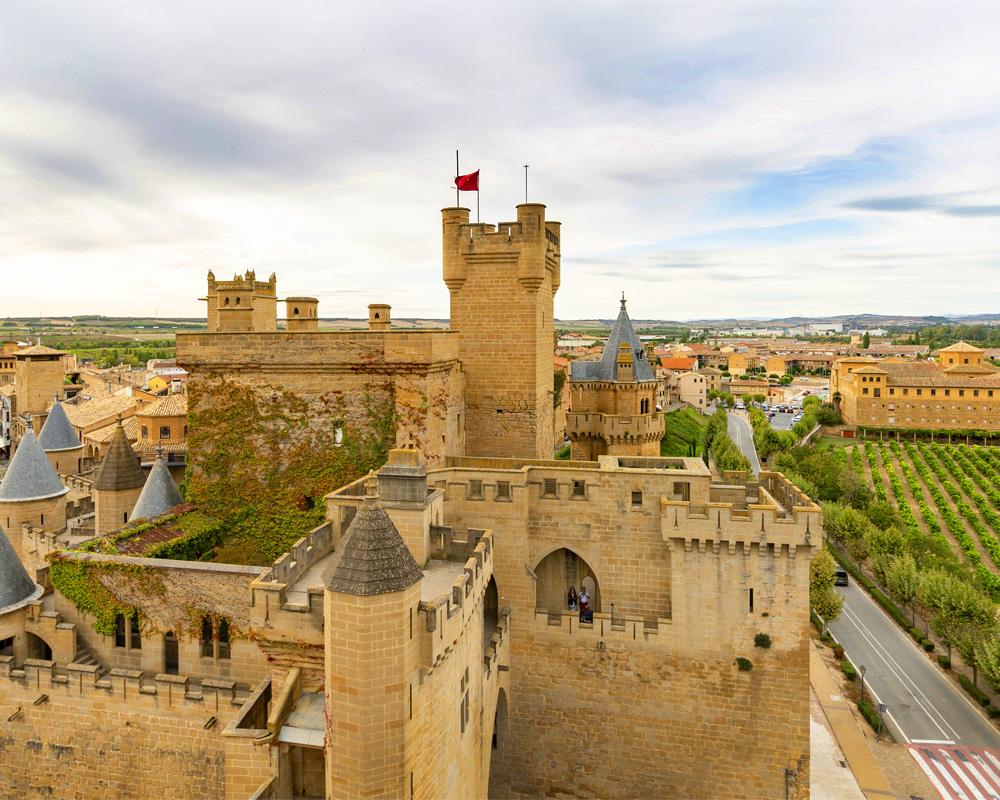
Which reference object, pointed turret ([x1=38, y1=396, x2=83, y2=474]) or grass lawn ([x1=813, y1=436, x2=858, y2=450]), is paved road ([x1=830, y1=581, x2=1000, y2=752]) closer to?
pointed turret ([x1=38, y1=396, x2=83, y2=474])

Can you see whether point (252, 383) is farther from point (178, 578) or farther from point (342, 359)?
point (178, 578)

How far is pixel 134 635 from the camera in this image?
21.7m

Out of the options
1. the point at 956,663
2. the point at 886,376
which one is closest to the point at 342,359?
the point at 956,663

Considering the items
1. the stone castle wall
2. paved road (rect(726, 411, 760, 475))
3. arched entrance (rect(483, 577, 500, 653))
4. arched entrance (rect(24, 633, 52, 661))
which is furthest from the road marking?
paved road (rect(726, 411, 760, 475))

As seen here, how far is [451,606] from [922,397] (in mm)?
138273

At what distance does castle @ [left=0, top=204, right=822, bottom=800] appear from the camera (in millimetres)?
16156

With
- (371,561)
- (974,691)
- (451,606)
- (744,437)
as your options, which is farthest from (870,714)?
(744,437)

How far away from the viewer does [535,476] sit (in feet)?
74.8

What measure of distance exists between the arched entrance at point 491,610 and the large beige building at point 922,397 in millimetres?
126784

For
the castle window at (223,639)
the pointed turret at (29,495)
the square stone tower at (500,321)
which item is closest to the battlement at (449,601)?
the castle window at (223,639)

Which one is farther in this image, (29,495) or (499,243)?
(29,495)

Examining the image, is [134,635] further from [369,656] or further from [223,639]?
[369,656]

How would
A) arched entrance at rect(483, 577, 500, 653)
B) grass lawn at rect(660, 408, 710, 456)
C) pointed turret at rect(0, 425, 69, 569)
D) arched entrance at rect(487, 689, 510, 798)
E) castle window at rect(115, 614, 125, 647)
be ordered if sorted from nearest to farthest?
1. castle window at rect(115, 614, 125, 647)
2. arched entrance at rect(483, 577, 500, 653)
3. arched entrance at rect(487, 689, 510, 798)
4. pointed turret at rect(0, 425, 69, 569)
5. grass lawn at rect(660, 408, 710, 456)

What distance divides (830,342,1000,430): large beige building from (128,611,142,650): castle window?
134477 mm
